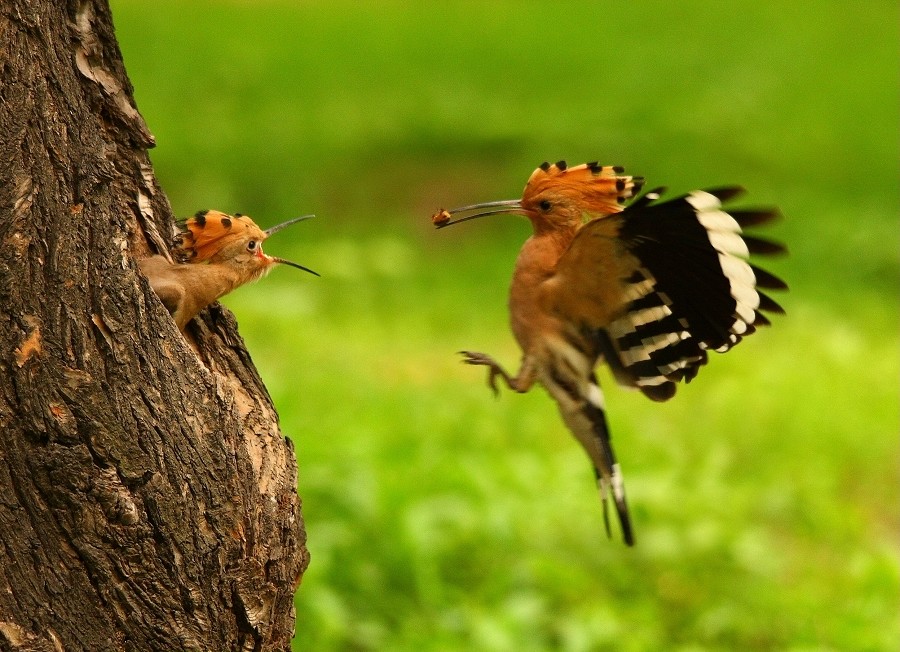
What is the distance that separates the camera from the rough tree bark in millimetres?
2418

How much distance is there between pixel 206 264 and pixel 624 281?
0.90 metres

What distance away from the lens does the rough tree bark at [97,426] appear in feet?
7.93

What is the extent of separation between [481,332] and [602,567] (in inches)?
145

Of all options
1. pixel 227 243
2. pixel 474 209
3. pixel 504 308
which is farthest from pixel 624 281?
pixel 504 308

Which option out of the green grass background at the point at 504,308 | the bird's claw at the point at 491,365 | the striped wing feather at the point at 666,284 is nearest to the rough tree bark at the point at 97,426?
the bird's claw at the point at 491,365

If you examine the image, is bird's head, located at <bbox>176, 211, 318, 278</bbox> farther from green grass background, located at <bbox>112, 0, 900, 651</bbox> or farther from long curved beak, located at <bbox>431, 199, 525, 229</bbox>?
green grass background, located at <bbox>112, 0, 900, 651</bbox>

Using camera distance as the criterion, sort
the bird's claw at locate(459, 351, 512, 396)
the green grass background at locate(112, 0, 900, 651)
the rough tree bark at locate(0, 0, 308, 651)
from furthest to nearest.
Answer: the green grass background at locate(112, 0, 900, 651) → the bird's claw at locate(459, 351, 512, 396) → the rough tree bark at locate(0, 0, 308, 651)

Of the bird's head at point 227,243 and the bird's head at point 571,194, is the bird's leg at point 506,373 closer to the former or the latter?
the bird's head at point 571,194

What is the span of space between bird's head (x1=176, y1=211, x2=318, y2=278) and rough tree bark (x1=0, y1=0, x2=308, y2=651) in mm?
112

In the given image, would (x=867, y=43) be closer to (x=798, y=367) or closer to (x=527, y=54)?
(x=527, y=54)

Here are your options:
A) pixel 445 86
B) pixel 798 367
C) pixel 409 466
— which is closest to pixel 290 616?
pixel 409 466

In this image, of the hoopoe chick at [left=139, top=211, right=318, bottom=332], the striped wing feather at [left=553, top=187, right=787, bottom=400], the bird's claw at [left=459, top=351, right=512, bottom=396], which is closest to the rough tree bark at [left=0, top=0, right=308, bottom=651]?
the hoopoe chick at [left=139, top=211, right=318, bottom=332]

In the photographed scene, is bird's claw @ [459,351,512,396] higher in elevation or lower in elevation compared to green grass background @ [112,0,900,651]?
lower

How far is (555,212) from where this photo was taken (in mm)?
2754
